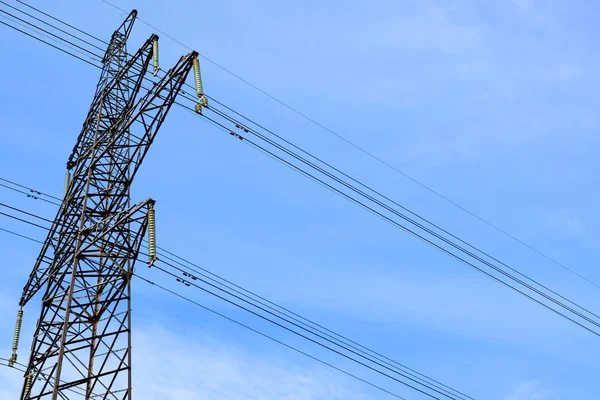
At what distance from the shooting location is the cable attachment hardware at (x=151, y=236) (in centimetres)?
1767

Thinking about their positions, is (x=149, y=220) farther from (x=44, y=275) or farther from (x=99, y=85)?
(x=99, y=85)

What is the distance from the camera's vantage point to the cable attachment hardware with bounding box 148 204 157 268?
17.7 metres

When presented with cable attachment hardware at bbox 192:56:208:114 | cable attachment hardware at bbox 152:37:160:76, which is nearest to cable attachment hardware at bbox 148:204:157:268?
cable attachment hardware at bbox 192:56:208:114

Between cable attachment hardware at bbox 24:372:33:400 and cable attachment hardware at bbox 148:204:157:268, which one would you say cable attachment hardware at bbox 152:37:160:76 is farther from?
cable attachment hardware at bbox 24:372:33:400

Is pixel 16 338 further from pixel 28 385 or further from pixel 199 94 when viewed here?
pixel 199 94

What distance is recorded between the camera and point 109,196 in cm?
2373

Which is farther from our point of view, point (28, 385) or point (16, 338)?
point (16, 338)

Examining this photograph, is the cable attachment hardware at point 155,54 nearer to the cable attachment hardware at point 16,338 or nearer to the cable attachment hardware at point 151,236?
the cable attachment hardware at point 151,236

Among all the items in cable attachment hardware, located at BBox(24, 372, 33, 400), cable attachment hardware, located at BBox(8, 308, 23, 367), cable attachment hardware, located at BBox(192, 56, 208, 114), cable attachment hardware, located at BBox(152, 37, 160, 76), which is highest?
cable attachment hardware, located at BBox(152, 37, 160, 76)

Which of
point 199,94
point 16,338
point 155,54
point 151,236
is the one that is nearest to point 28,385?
point 16,338

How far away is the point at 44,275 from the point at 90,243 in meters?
4.37

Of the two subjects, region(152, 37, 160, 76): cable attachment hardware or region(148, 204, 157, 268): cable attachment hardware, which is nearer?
region(148, 204, 157, 268): cable attachment hardware

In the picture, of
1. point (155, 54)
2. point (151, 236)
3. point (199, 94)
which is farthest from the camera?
point (155, 54)

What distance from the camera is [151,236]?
731 inches
